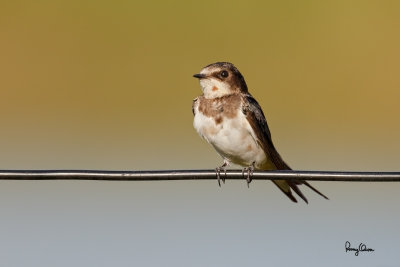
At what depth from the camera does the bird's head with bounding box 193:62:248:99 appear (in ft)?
22.4

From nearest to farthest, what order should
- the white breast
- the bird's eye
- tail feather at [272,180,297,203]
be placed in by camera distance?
the white breast → tail feather at [272,180,297,203] → the bird's eye

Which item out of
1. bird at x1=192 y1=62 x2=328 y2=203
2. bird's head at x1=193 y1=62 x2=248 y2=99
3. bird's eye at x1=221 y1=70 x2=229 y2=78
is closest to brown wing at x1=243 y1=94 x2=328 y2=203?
bird at x1=192 y1=62 x2=328 y2=203

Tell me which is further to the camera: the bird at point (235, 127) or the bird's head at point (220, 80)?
the bird's head at point (220, 80)

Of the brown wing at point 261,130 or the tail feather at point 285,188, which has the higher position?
the brown wing at point 261,130

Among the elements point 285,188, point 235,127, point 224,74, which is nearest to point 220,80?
point 224,74

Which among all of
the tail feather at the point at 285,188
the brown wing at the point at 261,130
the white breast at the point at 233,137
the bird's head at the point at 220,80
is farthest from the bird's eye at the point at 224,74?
the tail feather at the point at 285,188

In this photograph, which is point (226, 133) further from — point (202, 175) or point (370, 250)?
point (202, 175)

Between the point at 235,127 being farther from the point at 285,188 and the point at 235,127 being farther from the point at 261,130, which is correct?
the point at 285,188

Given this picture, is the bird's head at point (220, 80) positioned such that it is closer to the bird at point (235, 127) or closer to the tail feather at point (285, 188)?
the bird at point (235, 127)

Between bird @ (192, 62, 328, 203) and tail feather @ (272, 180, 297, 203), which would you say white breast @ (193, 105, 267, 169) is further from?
tail feather @ (272, 180, 297, 203)

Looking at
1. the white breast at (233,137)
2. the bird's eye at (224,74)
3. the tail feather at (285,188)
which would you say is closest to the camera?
the white breast at (233,137)

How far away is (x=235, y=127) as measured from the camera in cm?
648

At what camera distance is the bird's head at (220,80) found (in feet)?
22.4

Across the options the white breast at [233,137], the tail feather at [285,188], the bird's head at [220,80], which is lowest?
the tail feather at [285,188]
